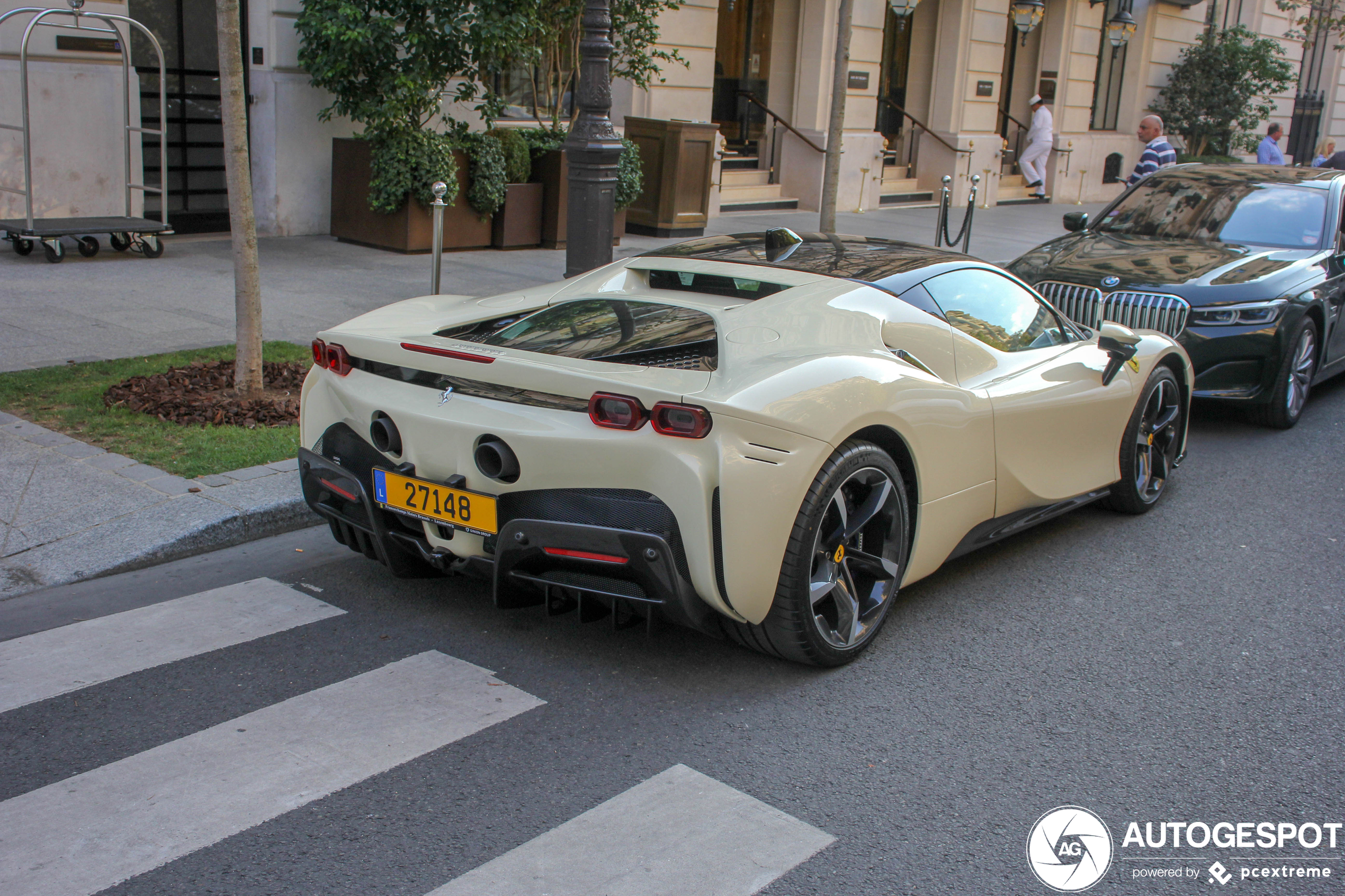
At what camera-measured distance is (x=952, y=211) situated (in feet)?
70.3

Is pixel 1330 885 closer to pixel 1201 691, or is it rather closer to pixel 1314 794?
pixel 1314 794

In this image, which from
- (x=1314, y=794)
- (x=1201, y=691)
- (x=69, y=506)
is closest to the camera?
(x=1314, y=794)

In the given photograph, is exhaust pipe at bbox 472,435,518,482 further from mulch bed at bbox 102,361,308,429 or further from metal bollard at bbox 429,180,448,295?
metal bollard at bbox 429,180,448,295

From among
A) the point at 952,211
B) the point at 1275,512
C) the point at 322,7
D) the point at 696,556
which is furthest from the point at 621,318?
the point at 952,211

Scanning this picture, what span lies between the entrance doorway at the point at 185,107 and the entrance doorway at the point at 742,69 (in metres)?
9.20

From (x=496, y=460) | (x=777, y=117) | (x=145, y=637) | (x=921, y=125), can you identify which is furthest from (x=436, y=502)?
(x=921, y=125)

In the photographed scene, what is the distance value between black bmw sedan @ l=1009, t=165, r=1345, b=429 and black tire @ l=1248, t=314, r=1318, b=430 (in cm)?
1

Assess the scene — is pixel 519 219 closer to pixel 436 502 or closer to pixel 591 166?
pixel 591 166

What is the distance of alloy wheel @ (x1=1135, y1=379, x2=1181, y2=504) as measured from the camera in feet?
19.7

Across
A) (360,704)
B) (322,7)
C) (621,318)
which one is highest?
(322,7)

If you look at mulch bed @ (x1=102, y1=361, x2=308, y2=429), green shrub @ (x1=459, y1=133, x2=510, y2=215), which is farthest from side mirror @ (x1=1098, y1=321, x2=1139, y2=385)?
green shrub @ (x1=459, y1=133, x2=510, y2=215)

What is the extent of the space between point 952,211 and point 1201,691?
1830cm

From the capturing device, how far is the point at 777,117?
63.4 feet

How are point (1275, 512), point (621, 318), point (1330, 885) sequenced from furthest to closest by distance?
point (1275, 512) < point (621, 318) < point (1330, 885)
